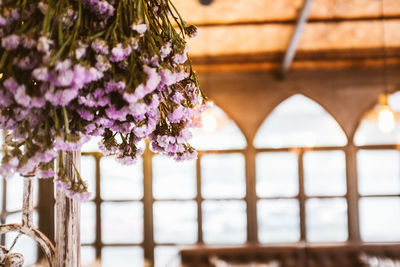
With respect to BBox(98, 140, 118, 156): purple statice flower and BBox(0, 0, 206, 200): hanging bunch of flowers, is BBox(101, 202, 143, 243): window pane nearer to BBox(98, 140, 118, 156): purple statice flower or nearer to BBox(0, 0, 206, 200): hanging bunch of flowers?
BBox(98, 140, 118, 156): purple statice flower

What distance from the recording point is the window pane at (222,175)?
22.1 ft

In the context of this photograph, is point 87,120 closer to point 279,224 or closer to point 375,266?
point 375,266

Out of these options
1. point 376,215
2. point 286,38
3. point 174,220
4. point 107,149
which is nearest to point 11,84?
point 107,149

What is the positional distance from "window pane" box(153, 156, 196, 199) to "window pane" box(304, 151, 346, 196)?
202 centimetres

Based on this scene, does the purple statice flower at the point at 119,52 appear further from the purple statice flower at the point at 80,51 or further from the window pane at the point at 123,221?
the window pane at the point at 123,221

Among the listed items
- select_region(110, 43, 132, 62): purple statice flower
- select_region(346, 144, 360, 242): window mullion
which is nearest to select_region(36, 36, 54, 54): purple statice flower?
select_region(110, 43, 132, 62): purple statice flower

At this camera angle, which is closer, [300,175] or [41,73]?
[41,73]

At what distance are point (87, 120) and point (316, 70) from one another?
21.3ft

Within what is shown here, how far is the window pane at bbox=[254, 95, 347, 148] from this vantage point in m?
6.71

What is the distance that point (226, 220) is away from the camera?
6762mm

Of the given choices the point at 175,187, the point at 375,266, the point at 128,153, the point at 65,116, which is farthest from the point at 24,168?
the point at 175,187

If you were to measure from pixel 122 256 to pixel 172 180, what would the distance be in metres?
1.57

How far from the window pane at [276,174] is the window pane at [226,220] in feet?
1.68

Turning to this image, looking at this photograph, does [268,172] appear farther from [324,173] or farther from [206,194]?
[206,194]
